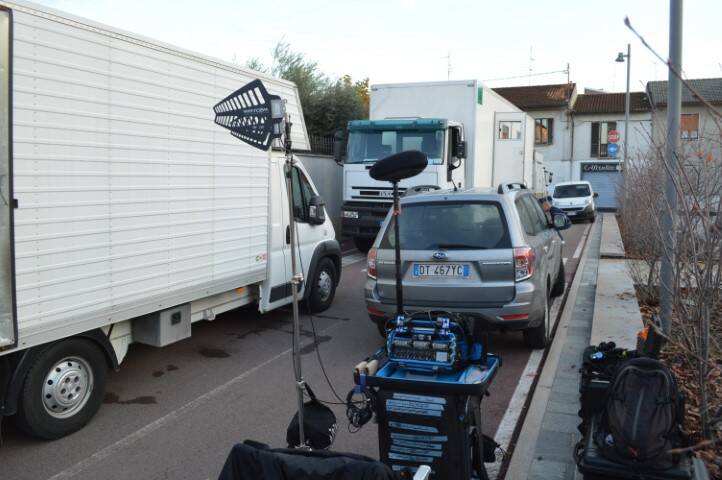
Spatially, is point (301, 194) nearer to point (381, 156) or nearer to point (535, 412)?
point (535, 412)

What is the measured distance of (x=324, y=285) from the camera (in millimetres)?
8922

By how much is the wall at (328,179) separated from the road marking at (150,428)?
957 centimetres

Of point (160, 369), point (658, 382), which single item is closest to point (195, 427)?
point (160, 369)

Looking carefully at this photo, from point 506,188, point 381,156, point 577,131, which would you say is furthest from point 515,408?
point 577,131

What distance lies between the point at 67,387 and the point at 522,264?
4.08 metres

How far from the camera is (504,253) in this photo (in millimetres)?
6078

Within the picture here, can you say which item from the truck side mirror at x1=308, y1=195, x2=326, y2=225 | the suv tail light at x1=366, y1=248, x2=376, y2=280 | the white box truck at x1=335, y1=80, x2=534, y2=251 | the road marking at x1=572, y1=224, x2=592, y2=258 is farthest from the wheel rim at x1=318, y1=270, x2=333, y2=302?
the road marking at x1=572, y1=224, x2=592, y2=258

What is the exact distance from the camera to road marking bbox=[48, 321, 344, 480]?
14.5 feet

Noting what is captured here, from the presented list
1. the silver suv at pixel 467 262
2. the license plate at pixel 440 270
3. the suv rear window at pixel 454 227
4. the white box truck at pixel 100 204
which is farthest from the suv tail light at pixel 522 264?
the white box truck at pixel 100 204

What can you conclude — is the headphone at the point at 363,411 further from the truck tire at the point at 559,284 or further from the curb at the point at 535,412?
the truck tire at the point at 559,284

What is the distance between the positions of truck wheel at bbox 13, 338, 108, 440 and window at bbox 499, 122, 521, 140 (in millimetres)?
14598

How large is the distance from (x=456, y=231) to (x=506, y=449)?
2.37 metres

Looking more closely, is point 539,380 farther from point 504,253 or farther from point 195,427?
point 195,427

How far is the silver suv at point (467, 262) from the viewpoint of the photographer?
607 centimetres
